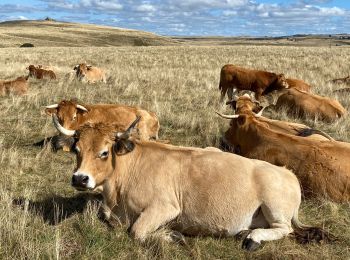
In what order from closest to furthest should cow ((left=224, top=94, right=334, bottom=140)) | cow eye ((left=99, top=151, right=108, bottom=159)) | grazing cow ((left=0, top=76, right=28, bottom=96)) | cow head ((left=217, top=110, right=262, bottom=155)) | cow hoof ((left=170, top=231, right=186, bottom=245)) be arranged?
cow hoof ((left=170, top=231, right=186, bottom=245)) → cow eye ((left=99, top=151, right=108, bottom=159)) → cow head ((left=217, top=110, right=262, bottom=155)) → cow ((left=224, top=94, right=334, bottom=140)) → grazing cow ((left=0, top=76, right=28, bottom=96))

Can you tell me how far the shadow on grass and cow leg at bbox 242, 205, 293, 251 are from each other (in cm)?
206

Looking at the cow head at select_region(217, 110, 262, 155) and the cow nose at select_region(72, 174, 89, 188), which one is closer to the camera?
the cow nose at select_region(72, 174, 89, 188)

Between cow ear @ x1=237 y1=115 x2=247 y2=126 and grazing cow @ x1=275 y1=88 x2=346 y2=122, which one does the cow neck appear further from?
grazing cow @ x1=275 y1=88 x2=346 y2=122

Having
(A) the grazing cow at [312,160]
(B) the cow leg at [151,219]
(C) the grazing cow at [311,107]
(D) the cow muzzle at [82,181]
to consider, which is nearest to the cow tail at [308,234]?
(A) the grazing cow at [312,160]

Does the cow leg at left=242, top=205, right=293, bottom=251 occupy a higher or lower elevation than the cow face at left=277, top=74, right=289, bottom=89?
lower

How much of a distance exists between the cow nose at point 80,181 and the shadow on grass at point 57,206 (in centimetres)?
64

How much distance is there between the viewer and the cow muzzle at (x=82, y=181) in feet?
17.1

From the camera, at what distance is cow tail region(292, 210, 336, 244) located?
5.40 m

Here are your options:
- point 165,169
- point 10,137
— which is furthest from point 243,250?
point 10,137

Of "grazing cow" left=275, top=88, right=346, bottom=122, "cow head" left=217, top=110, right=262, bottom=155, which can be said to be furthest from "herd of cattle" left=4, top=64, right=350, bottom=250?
"grazing cow" left=275, top=88, right=346, bottom=122

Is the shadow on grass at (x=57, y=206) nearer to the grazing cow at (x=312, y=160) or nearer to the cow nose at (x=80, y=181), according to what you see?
the cow nose at (x=80, y=181)

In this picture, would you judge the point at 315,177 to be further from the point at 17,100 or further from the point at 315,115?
the point at 17,100

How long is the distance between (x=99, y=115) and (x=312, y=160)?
5.01 m

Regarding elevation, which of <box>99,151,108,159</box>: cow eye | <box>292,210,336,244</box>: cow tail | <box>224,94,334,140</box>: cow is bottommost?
<box>292,210,336,244</box>: cow tail
